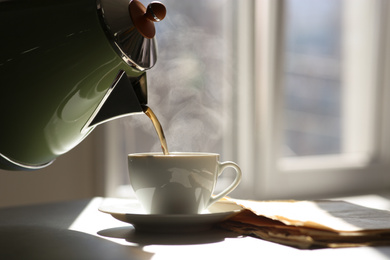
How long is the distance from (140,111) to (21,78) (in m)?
0.16

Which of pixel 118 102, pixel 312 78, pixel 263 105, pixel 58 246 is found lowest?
pixel 58 246

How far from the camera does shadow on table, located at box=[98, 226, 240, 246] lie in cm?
66

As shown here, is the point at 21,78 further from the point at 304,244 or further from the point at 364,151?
the point at 364,151

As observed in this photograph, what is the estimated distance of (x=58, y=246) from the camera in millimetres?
636

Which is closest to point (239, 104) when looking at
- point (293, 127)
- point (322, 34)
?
point (293, 127)

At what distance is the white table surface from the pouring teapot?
4.4 inches

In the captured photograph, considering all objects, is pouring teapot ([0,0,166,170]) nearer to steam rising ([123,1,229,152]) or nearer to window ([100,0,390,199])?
window ([100,0,390,199])

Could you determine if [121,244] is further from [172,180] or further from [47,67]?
[47,67]

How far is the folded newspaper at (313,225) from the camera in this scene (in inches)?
25.2

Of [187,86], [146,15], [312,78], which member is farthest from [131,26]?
[312,78]

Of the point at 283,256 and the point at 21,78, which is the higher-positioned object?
the point at 21,78

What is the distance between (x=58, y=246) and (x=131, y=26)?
29 centimetres

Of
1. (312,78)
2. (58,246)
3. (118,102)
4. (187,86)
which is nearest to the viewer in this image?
(58,246)

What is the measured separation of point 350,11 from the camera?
192 centimetres
